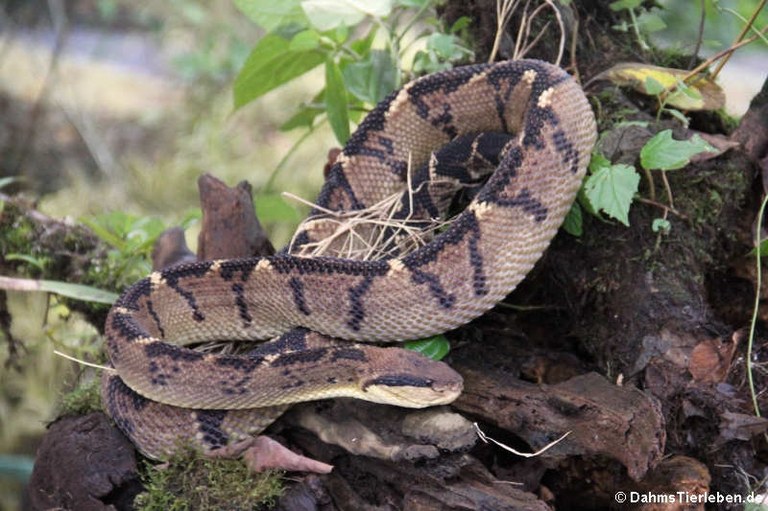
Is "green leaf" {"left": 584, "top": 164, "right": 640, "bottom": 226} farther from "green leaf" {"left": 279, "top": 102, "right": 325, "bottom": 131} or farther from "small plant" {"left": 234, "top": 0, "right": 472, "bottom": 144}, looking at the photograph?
"green leaf" {"left": 279, "top": 102, "right": 325, "bottom": 131}

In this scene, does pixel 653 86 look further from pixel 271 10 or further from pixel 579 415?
pixel 271 10

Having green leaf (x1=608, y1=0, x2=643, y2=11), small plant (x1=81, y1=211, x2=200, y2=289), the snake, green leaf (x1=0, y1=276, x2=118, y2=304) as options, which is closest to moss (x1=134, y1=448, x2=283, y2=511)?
the snake

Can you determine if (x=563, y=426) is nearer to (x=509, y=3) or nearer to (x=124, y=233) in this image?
(x=509, y=3)

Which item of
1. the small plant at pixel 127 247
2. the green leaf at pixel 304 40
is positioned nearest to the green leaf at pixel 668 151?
the green leaf at pixel 304 40

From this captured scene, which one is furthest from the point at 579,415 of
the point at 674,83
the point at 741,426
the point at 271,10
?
the point at 271,10

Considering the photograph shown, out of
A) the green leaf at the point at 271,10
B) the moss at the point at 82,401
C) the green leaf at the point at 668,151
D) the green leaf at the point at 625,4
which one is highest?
the green leaf at the point at 625,4

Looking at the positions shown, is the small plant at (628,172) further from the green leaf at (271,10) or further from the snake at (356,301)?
the green leaf at (271,10)
